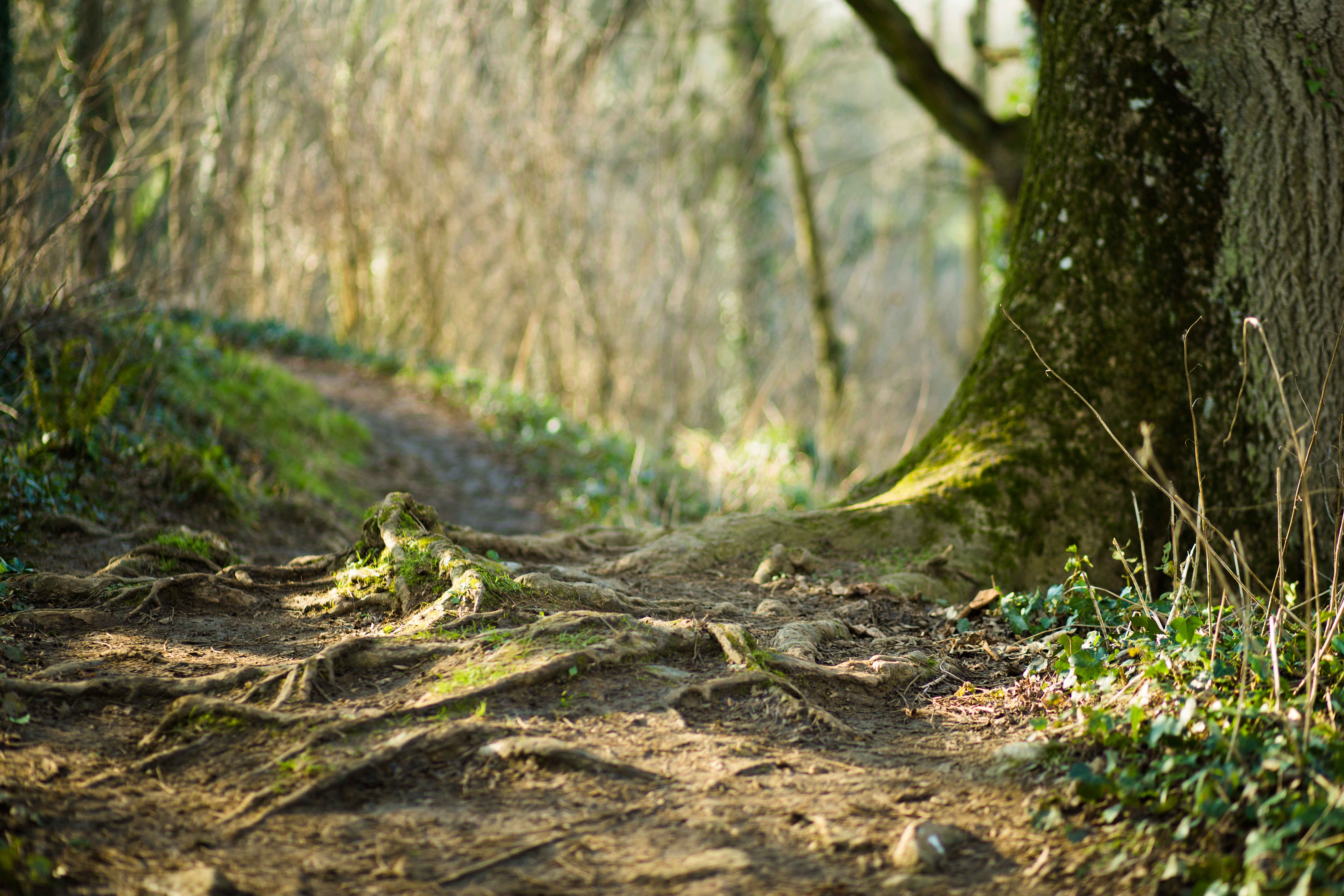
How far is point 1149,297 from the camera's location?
14.0 ft

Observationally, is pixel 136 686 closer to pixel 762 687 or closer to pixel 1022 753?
pixel 762 687

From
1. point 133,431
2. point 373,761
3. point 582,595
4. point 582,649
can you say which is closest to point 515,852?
point 373,761

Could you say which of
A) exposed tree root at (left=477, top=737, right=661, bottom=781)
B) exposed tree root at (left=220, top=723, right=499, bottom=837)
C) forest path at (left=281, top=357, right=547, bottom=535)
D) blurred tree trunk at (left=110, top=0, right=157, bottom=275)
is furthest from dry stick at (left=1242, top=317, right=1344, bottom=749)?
blurred tree trunk at (left=110, top=0, right=157, bottom=275)

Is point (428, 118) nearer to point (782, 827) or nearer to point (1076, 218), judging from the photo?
point (1076, 218)

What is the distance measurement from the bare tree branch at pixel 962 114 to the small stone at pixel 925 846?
7286 mm

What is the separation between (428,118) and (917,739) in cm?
1159

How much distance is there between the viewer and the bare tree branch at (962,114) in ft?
27.9

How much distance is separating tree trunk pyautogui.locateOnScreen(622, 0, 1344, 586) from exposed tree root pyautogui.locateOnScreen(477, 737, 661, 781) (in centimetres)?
184

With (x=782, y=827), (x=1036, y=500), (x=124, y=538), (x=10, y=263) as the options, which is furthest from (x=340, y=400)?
(x=782, y=827)

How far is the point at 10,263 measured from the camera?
6.18m

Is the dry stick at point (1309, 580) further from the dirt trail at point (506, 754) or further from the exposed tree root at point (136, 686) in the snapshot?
the exposed tree root at point (136, 686)

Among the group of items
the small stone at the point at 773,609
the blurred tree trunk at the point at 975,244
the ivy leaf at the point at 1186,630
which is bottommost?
the small stone at the point at 773,609

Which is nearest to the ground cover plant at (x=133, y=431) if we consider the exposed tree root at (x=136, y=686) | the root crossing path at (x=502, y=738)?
the root crossing path at (x=502, y=738)

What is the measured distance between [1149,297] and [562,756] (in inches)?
132
